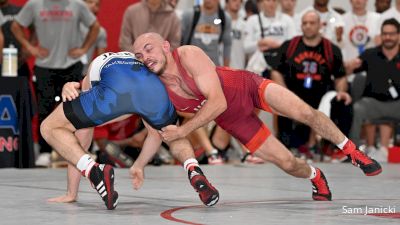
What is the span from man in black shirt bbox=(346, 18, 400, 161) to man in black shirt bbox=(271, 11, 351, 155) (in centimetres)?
52

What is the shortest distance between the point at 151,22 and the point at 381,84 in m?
3.20

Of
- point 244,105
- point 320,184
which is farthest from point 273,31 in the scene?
point 244,105

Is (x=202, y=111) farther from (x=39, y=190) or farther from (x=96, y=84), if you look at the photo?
(x=39, y=190)

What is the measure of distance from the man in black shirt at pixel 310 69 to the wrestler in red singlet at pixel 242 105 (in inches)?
215

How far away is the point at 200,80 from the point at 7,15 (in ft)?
19.1

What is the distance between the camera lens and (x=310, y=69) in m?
13.2

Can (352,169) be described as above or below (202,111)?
below

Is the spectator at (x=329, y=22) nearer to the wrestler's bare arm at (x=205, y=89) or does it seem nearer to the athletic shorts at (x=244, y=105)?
the athletic shorts at (x=244, y=105)

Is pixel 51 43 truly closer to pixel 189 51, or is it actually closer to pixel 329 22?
pixel 329 22

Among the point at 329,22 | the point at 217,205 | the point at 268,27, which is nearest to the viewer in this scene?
the point at 217,205

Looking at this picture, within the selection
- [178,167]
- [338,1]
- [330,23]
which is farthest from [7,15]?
[338,1]

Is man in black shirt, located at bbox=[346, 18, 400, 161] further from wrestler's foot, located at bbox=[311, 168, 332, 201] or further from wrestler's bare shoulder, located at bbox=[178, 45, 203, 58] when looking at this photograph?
wrestler's bare shoulder, located at bbox=[178, 45, 203, 58]

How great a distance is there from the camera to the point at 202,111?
711cm

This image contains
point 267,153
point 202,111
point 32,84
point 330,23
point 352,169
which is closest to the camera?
point 202,111
